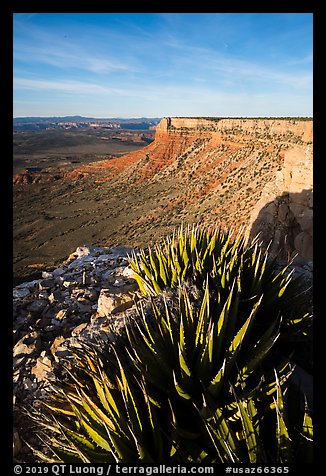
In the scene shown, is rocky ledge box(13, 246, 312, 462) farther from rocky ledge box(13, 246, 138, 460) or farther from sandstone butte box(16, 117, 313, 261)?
sandstone butte box(16, 117, 313, 261)

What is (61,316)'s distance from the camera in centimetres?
473

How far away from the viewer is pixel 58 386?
2682mm

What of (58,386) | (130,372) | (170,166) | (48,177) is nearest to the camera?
(130,372)

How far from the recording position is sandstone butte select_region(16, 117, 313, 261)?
9.54m

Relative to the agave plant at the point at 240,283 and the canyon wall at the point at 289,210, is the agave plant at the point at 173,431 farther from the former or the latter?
the canyon wall at the point at 289,210

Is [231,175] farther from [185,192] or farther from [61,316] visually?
[61,316]

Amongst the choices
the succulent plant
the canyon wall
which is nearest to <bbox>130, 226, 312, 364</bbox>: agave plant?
the succulent plant

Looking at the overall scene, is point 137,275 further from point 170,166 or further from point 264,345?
point 170,166

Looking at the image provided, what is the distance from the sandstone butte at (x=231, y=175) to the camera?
31.3ft

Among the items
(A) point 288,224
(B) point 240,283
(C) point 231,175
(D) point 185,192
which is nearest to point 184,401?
(B) point 240,283

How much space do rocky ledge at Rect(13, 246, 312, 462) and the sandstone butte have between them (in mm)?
2004

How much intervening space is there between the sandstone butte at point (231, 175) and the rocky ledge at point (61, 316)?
2004 millimetres

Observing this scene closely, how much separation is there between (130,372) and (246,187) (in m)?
25.3

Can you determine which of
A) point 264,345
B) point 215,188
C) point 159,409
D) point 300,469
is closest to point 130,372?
point 159,409
